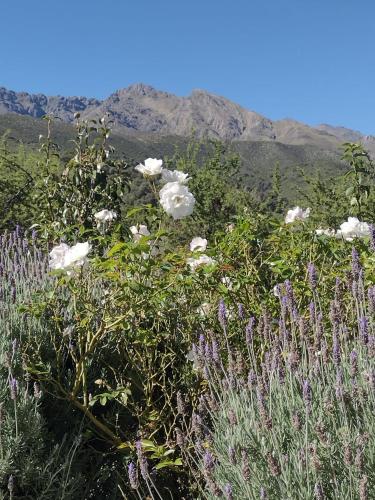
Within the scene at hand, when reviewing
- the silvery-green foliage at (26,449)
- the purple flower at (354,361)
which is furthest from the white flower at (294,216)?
the silvery-green foliage at (26,449)

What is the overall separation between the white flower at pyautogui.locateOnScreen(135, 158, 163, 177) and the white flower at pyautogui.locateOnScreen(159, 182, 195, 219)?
11.0 inches

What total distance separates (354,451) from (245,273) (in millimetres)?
1643

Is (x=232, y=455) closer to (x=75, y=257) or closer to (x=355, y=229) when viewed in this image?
(x=75, y=257)

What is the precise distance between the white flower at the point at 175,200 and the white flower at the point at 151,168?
28 cm

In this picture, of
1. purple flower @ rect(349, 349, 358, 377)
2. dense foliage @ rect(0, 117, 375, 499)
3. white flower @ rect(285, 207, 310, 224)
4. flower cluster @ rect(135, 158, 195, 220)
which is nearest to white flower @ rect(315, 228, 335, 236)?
dense foliage @ rect(0, 117, 375, 499)

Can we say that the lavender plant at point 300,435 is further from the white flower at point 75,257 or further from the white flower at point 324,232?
the white flower at point 324,232

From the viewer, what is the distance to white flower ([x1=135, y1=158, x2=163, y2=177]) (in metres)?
3.12

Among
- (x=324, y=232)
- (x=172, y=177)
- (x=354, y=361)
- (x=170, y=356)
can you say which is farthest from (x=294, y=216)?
(x=354, y=361)

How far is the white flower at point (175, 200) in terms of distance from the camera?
2850 mm

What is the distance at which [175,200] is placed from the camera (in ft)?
9.45

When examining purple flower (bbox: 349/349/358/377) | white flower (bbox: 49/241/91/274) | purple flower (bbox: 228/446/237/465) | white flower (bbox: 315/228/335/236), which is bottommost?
purple flower (bbox: 228/446/237/465)

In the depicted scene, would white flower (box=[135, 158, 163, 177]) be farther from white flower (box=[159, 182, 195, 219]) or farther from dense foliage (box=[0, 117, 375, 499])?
white flower (box=[159, 182, 195, 219])

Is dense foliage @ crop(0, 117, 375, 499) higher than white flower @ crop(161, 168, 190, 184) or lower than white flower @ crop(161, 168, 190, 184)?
lower

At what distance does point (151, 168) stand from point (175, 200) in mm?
364
